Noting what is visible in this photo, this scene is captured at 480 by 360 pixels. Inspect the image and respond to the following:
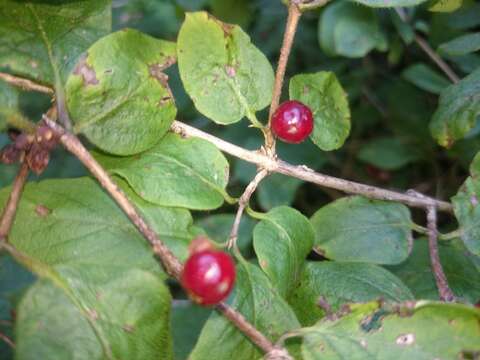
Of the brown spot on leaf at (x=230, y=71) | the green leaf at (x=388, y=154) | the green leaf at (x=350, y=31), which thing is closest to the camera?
the brown spot on leaf at (x=230, y=71)

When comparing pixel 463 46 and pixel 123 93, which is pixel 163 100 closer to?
pixel 123 93

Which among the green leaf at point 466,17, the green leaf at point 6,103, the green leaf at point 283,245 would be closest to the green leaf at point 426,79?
the green leaf at point 466,17

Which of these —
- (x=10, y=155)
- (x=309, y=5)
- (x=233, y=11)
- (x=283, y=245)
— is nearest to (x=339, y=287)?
(x=283, y=245)

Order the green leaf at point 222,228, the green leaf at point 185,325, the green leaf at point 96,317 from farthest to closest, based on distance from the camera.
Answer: the green leaf at point 222,228
the green leaf at point 185,325
the green leaf at point 96,317

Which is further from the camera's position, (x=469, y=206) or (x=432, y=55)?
(x=432, y=55)

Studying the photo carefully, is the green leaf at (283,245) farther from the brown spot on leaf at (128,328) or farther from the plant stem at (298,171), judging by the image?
the brown spot on leaf at (128,328)

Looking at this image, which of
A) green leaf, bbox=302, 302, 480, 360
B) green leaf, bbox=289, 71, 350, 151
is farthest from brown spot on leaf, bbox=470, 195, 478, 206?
green leaf, bbox=302, 302, 480, 360

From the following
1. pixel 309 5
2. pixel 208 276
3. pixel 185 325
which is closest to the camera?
pixel 208 276
